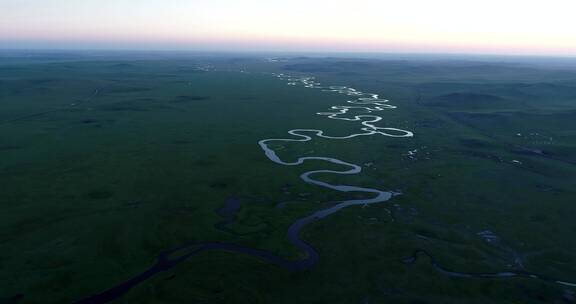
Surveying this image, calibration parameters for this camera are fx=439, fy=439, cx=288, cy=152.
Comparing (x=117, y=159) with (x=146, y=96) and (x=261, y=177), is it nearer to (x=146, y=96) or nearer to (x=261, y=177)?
(x=261, y=177)

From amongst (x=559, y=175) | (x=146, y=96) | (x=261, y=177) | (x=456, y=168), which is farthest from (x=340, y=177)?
(x=146, y=96)

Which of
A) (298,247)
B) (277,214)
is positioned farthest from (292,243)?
(277,214)

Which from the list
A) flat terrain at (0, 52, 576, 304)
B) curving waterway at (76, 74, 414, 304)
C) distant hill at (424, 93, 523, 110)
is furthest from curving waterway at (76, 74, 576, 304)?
distant hill at (424, 93, 523, 110)

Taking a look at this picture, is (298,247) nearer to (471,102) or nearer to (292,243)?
(292,243)

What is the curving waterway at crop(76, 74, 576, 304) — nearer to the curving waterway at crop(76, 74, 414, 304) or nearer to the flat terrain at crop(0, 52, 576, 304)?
the curving waterway at crop(76, 74, 414, 304)

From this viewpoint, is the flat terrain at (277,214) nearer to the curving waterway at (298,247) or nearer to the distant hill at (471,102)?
the curving waterway at (298,247)
